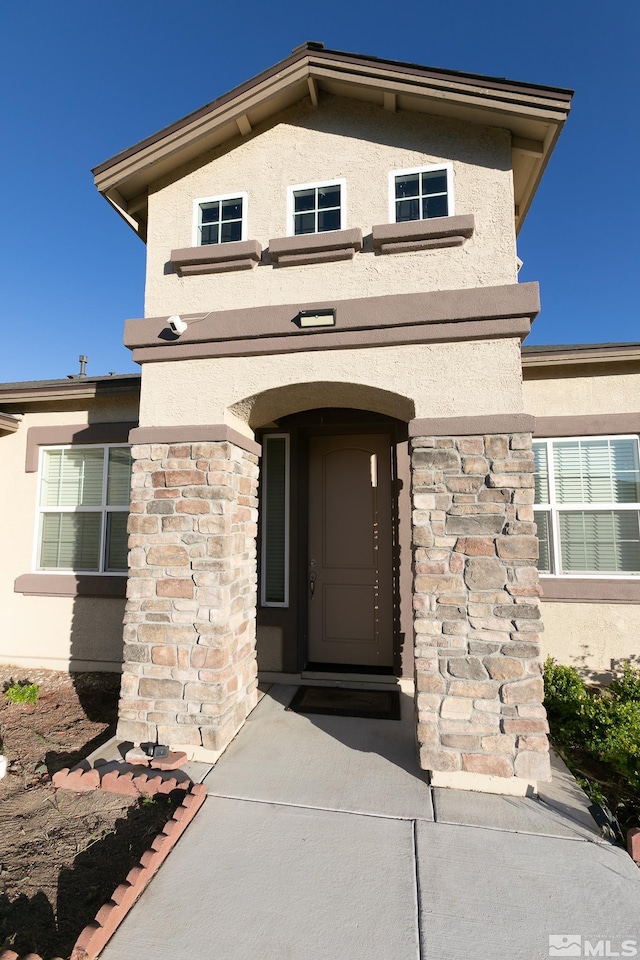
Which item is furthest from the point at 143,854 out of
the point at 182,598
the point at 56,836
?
the point at 182,598

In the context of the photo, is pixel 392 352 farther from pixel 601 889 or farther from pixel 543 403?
pixel 601 889

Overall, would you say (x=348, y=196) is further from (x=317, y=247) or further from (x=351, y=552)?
(x=351, y=552)

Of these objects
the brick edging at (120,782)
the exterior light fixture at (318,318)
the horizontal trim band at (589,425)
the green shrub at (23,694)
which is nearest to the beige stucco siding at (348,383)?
the exterior light fixture at (318,318)

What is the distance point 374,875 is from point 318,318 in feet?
12.9

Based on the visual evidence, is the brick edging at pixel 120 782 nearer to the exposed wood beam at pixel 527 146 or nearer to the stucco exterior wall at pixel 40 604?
the stucco exterior wall at pixel 40 604

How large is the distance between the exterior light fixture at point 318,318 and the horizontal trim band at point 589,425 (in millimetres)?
2676

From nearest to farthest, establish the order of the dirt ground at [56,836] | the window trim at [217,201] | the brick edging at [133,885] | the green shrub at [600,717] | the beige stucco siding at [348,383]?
the brick edging at [133,885], the dirt ground at [56,836], the green shrub at [600,717], the beige stucco siding at [348,383], the window trim at [217,201]

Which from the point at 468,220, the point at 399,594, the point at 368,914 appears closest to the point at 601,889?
the point at 368,914

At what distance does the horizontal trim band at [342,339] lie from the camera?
12.6 feet

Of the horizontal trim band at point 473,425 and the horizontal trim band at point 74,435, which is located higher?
the horizontal trim band at point 74,435

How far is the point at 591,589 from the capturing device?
505 cm

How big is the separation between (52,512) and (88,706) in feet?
8.42

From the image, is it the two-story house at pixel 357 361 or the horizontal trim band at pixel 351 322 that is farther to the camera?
the horizontal trim band at pixel 351 322

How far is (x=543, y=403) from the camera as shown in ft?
17.6
